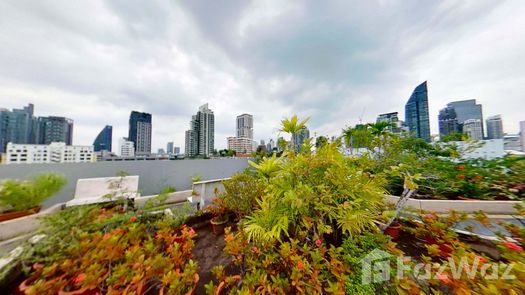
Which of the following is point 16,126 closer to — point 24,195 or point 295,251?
point 24,195

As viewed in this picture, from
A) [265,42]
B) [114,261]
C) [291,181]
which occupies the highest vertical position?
[265,42]

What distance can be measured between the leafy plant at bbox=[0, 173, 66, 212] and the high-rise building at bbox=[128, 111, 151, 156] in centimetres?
4340

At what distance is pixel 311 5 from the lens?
3.90 metres

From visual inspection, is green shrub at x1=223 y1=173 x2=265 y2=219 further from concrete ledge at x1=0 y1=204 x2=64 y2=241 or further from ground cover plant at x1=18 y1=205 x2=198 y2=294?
concrete ledge at x1=0 y1=204 x2=64 y2=241

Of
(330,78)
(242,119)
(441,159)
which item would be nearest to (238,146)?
(242,119)

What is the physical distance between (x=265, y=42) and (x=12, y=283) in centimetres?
614

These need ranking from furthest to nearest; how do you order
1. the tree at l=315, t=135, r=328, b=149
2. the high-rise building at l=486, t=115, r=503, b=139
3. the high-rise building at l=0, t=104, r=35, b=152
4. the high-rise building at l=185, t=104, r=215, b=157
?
1. the high-rise building at l=185, t=104, r=215, b=157
2. the high-rise building at l=0, t=104, r=35, b=152
3. the high-rise building at l=486, t=115, r=503, b=139
4. the tree at l=315, t=135, r=328, b=149

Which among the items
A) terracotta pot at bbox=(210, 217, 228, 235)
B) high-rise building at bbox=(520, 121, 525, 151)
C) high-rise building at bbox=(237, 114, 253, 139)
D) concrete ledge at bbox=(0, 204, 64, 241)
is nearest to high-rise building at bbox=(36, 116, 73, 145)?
high-rise building at bbox=(237, 114, 253, 139)

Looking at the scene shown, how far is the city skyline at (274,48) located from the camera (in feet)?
11.4

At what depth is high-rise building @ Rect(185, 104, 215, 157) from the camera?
3459 centimetres

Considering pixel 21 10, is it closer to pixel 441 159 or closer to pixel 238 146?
pixel 441 159

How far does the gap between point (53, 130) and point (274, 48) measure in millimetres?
49976

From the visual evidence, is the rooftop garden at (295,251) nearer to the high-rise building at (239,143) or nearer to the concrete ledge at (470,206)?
the concrete ledge at (470,206)

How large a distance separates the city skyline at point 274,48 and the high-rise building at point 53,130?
1423 inches
